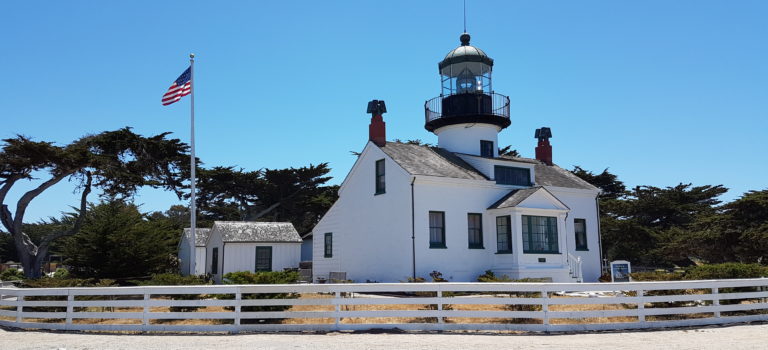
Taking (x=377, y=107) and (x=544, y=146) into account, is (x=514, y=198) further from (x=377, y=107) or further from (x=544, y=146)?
(x=544, y=146)

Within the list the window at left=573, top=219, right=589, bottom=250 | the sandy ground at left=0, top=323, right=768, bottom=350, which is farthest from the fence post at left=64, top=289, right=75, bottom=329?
the window at left=573, top=219, right=589, bottom=250

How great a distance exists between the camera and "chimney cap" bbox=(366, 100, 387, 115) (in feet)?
82.1

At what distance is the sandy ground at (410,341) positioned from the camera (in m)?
9.45

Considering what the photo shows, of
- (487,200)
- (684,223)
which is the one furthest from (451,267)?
(684,223)

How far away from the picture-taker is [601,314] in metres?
11.3

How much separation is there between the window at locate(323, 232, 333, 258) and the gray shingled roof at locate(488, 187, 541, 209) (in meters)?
7.82

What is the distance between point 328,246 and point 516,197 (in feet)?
30.2

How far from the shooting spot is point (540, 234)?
76.0ft

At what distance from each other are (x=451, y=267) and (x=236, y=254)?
13.8 metres

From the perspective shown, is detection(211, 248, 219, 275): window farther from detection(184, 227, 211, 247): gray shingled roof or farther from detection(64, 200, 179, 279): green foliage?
detection(64, 200, 179, 279): green foliage

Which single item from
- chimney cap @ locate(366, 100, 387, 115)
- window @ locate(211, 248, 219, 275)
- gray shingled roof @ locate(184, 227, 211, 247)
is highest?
chimney cap @ locate(366, 100, 387, 115)

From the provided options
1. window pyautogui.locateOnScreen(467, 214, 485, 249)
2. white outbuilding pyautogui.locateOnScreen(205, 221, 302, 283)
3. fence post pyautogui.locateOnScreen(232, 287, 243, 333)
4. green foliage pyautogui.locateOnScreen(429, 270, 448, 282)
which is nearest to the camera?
fence post pyautogui.locateOnScreen(232, 287, 243, 333)

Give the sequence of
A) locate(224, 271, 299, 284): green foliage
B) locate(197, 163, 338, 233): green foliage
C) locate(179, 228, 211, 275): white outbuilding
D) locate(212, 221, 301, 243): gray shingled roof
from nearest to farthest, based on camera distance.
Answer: locate(224, 271, 299, 284): green foliage, locate(212, 221, 301, 243): gray shingled roof, locate(179, 228, 211, 275): white outbuilding, locate(197, 163, 338, 233): green foliage

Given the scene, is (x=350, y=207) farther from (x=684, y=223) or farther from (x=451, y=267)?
(x=684, y=223)
